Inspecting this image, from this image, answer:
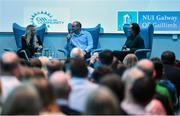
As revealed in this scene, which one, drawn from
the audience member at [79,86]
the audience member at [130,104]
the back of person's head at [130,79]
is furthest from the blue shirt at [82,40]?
the audience member at [130,104]

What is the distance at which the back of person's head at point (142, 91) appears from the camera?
321 centimetres

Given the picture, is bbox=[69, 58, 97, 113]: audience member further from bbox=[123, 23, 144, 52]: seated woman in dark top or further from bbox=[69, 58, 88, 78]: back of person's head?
bbox=[123, 23, 144, 52]: seated woman in dark top

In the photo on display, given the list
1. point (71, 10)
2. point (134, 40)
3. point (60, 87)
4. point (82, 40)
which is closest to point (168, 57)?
point (60, 87)

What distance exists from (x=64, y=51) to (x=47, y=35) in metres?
1.05

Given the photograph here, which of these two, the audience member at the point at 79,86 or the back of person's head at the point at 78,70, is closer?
the audience member at the point at 79,86

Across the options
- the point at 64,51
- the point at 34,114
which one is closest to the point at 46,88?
the point at 34,114

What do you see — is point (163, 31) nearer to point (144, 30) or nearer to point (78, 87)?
point (144, 30)

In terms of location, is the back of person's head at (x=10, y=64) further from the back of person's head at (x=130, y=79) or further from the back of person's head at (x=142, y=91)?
the back of person's head at (x=142, y=91)

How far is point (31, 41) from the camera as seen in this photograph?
9438mm

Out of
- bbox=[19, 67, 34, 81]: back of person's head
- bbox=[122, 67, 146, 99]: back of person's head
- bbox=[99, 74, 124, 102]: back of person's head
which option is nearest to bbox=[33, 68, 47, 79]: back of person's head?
bbox=[19, 67, 34, 81]: back of person's head

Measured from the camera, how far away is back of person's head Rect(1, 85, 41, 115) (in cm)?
262

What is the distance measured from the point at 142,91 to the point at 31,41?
6.45 metres

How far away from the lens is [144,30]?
31.5ft

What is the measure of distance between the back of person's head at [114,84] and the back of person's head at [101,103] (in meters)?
0.73
